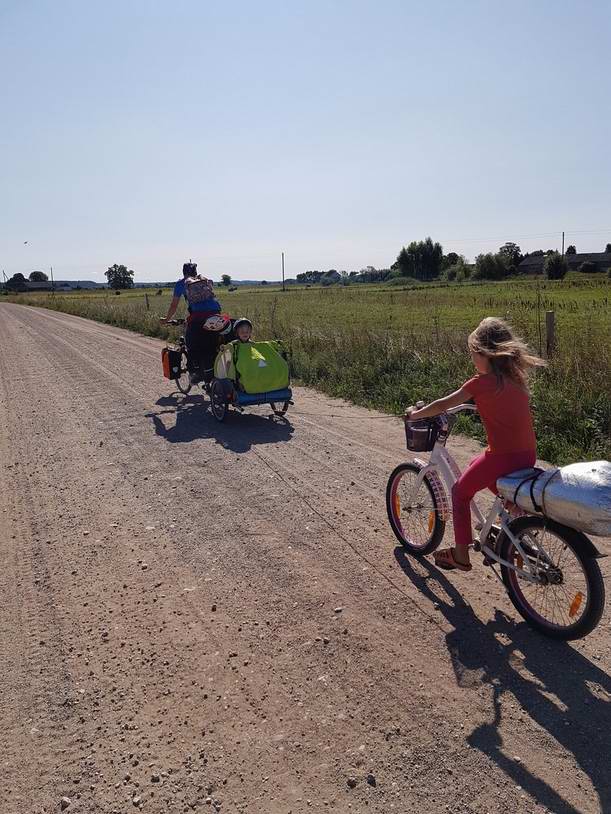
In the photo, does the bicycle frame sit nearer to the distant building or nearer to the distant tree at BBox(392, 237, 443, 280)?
the distant building

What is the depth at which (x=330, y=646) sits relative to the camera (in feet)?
11.6

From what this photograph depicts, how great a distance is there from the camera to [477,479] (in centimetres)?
379

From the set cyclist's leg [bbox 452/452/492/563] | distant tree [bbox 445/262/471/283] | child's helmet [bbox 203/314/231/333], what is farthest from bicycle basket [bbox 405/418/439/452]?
distant tree [bbox 445/262/471/283]

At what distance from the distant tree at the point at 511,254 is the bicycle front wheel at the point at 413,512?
91460 millimetres

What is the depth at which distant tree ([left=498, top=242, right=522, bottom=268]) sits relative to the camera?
299ft

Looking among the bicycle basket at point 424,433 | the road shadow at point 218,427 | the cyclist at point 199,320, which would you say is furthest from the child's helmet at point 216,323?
the bicycle basket at point 424,433

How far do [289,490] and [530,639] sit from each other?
2.80 m

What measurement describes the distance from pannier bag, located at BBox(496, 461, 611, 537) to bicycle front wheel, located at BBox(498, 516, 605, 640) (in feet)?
0.50

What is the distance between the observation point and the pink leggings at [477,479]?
3.69 metres

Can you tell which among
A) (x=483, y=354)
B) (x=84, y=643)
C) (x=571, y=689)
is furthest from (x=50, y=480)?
(x=571, y=689)

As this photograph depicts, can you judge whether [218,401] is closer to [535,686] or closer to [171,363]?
[171,363]

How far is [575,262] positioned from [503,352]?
9678 cm

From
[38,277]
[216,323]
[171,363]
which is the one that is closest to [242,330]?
[216,323]

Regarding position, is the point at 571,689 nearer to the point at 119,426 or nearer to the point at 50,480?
the point at 50,480
